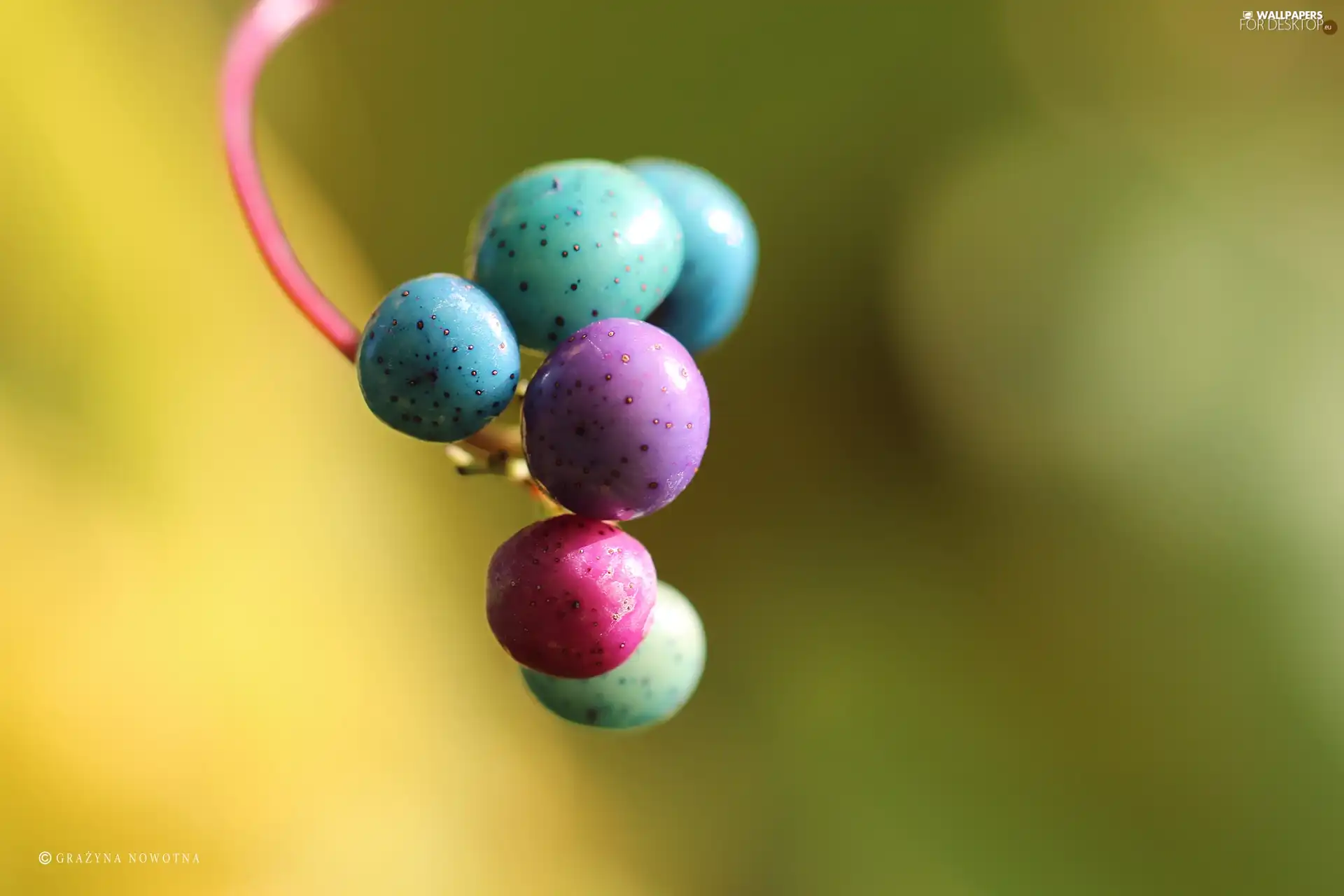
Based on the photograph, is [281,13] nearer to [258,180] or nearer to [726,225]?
[258,180]

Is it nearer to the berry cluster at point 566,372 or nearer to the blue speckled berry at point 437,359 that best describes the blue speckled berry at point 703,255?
the berry cluster at point 566,372

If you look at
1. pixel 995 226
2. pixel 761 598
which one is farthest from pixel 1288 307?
pixel 761 598

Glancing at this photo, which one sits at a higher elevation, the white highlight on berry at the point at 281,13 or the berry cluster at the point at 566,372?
the white highlight on berry at the point at 281,13

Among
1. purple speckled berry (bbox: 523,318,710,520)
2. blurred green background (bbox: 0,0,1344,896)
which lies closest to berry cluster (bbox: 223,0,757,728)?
purple speckled berry (bbox: 523,318,710,520)

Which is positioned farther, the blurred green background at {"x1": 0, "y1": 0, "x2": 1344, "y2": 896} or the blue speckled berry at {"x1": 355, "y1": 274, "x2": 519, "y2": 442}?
the blurred green background at {"x1": 0, "y1": 0, "x2": 1344, "y2": 896}

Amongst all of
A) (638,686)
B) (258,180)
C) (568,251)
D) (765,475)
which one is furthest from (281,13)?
(765,475)

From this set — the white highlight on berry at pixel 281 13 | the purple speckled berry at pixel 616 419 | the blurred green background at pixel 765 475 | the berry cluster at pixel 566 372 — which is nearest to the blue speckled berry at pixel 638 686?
the berry cluster at pixel 566 372

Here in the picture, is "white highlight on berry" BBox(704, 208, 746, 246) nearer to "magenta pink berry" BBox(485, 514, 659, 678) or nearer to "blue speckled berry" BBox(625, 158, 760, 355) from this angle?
"blue speckled berry" BBox(625, 158, 760, 355)
